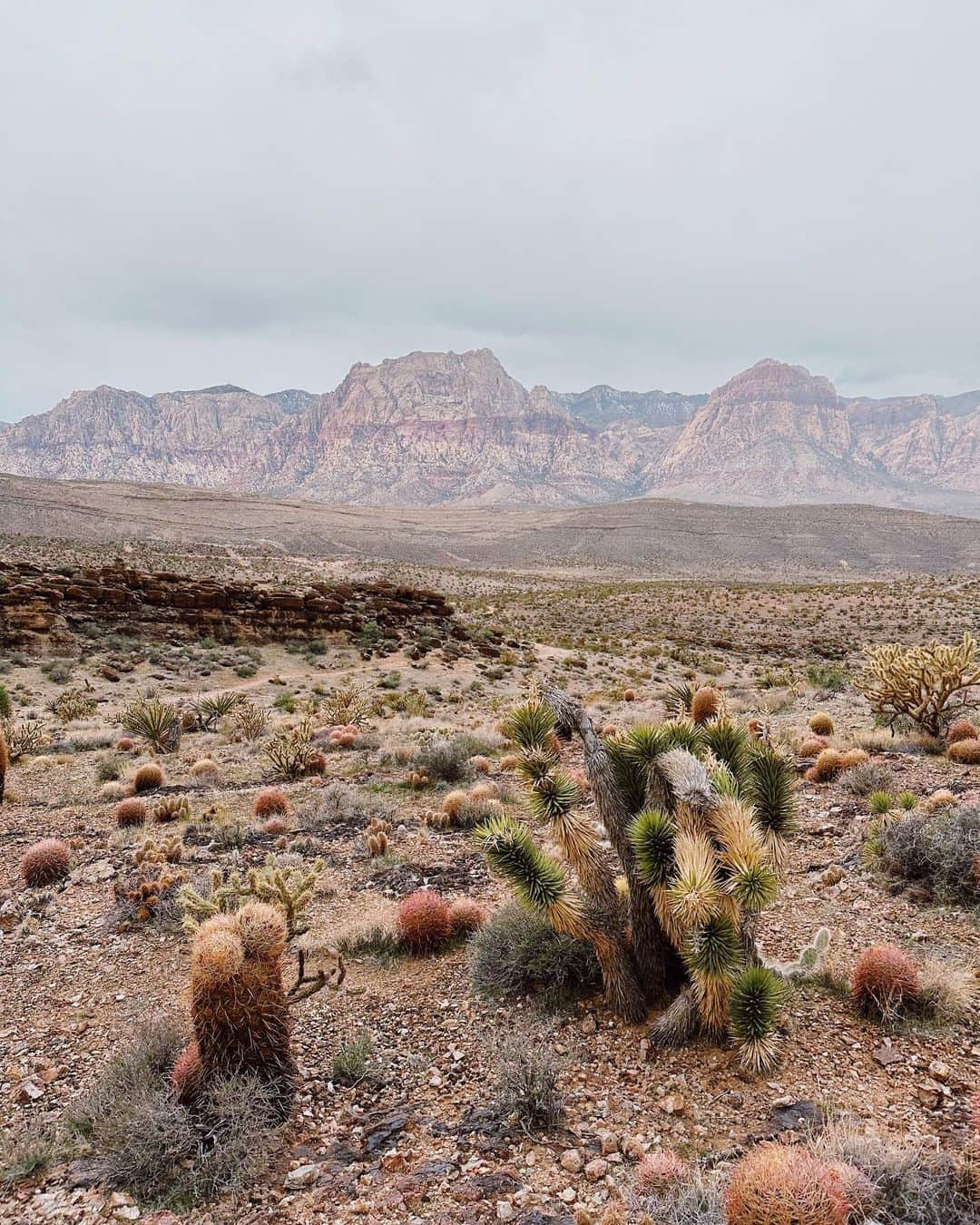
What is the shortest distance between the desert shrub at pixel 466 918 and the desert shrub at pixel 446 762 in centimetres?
452

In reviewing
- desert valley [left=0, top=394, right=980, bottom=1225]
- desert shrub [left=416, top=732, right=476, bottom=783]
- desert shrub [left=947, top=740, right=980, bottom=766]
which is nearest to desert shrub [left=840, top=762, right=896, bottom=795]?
desert valley [left=0, top=394, right=980, bottom=1225]

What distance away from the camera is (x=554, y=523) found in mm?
120750

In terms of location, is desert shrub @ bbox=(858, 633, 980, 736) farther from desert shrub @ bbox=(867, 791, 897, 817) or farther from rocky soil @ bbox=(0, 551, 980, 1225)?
desert shrub @ bbox=(867, 791, 897, 817)

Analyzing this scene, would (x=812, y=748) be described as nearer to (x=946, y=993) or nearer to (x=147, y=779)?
(x=946, y=993)

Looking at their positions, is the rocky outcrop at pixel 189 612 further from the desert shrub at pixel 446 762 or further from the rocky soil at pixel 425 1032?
the desert shrub at pixel 446 762

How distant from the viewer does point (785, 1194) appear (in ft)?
9.25

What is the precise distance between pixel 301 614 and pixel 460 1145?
23513 millimetres

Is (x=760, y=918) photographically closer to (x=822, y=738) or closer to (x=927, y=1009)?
(x=927, y=1009)

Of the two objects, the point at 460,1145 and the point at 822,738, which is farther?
the point at 822,738

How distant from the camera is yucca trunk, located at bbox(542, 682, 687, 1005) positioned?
188 inches

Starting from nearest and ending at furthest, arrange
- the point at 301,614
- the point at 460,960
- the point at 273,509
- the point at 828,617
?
1. the point at 460,960
2. the point at 301,614
3. the point at 828,617
4. the point at 273,509

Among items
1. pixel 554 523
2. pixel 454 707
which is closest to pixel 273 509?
pixel 554 523

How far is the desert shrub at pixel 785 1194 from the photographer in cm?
279

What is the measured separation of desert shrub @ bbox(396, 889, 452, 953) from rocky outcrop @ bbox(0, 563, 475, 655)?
62.2 feet
